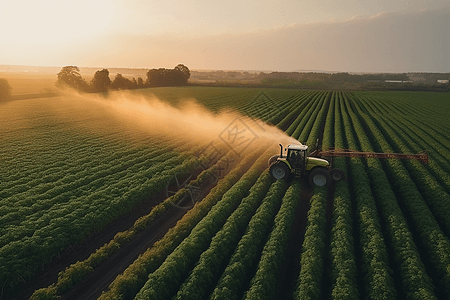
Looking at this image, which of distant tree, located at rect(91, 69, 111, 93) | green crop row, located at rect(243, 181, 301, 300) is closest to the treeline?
distant tree, located at rect(91, 69, 111, 93)

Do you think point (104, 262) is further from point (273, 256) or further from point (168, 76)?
point (168, 76)

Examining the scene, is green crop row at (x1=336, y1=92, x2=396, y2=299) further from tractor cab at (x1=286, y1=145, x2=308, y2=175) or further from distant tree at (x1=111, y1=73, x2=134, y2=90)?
distant tree at (x1=111, y1=73, x2=134, y2=90)

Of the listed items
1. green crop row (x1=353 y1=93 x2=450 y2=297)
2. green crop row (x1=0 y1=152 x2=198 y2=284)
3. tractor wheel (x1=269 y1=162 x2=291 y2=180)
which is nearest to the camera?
green crop row (x1=353 y1=93 x2=450 y2=297)

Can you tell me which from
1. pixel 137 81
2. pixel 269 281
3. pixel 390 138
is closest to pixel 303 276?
pixel 269 281

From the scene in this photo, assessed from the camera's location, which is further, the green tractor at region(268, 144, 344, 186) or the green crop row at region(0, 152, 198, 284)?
the green tractor at region(268, 144, 344, 186)

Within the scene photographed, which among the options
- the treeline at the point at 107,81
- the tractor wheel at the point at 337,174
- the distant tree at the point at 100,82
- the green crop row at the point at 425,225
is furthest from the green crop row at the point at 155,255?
the treeline at the point at 107,81

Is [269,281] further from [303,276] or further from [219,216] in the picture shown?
[219,216]

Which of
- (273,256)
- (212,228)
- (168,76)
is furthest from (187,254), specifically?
(168,76)

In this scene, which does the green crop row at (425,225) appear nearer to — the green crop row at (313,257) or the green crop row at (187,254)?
the green crop row at (313,257)
